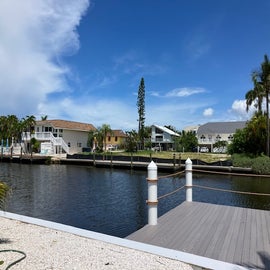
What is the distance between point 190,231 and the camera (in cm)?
570

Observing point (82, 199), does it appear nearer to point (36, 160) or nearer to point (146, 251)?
point (146, 251)

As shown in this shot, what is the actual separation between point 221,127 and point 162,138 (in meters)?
14.0

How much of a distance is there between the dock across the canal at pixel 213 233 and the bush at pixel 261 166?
19945 millimetres

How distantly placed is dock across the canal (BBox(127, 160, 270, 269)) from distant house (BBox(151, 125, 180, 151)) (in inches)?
2421

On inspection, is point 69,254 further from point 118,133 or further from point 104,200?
point 118,133

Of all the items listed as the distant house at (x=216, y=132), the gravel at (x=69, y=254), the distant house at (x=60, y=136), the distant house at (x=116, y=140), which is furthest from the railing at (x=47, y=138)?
the gravel at (x=69, y=254)

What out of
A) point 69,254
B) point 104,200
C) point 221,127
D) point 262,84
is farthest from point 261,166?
point 221,127

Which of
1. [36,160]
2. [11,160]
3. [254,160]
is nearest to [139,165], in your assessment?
[254,160]

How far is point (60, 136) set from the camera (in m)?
49.9

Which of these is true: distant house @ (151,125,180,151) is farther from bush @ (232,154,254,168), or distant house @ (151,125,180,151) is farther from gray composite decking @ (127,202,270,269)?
gray composite decking @ (127,202,270,269)

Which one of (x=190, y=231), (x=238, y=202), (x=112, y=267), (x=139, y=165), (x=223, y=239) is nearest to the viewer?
(x=112, y=267)

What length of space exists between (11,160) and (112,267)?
4157cm

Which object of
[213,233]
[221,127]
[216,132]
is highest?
[221,127]

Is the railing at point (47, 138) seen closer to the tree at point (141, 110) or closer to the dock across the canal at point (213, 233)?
the tree at point (141, 110)
